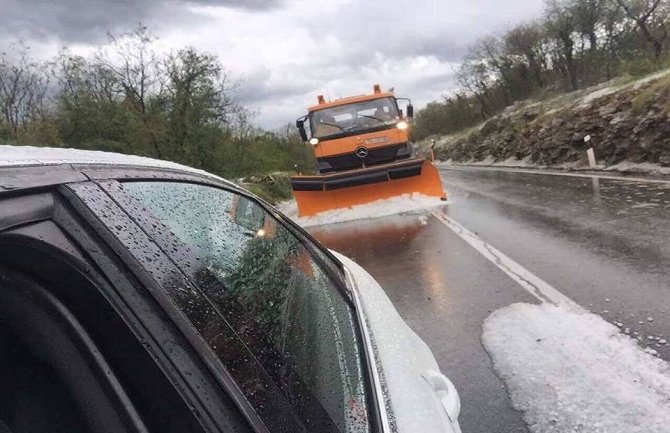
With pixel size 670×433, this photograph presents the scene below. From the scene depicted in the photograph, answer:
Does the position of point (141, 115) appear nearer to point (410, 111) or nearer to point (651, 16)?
point (410, 111)

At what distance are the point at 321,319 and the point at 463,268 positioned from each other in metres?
4.68

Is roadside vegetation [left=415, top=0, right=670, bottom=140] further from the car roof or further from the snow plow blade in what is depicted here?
the car roof

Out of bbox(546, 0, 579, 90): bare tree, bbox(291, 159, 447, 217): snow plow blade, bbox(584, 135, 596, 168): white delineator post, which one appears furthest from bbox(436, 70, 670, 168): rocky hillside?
bbox(546, 0, 579, 90): bare tree

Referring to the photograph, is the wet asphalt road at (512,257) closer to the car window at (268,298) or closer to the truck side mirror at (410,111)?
the car window at (268,298)

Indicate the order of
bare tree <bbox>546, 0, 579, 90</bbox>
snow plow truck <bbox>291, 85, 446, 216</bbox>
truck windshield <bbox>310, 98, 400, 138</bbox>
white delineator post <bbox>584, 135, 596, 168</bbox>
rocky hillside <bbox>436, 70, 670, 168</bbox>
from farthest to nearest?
1. bare tree <bbox>546, 0, 579, 90</bbox>
2. white delineator post <bbox>584, 135, 596, 168</bbox>
3. rocky hillside <bbox>436, 70, 670, 168</bbox>
4. truck windshield <bbox>310, 98, 400, 138</bbox>
5. snow plow truck <bbox>291, 85, 446, 216</bbox>

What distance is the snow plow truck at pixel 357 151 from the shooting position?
37.3 ft

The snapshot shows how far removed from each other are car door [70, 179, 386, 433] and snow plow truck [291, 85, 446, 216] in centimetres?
931

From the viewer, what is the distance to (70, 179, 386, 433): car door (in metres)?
0.94

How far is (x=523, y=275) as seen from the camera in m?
5.49

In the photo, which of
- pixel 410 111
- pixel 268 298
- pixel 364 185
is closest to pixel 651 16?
pixel 410 111

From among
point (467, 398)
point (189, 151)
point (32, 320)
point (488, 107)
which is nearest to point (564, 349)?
point (467, 398)

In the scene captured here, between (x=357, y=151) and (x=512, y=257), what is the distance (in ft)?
21.3

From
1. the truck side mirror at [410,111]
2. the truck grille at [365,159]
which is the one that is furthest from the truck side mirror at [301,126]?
the truck side mirror at [410,111]

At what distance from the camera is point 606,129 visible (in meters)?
15.8
